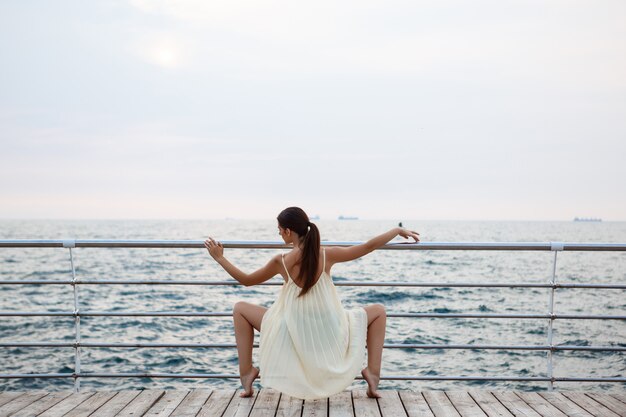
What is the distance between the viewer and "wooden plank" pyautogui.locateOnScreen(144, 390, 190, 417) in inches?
142

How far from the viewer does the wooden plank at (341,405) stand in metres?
3.61

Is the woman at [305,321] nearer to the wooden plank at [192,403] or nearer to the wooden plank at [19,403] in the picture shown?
the wooden plank at [192,403]

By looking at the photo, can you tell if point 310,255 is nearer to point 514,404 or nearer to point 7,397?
point 514,404

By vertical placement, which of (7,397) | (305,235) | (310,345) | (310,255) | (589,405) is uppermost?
(305,235)

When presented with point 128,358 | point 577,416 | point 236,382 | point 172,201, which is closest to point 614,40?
point 236,382

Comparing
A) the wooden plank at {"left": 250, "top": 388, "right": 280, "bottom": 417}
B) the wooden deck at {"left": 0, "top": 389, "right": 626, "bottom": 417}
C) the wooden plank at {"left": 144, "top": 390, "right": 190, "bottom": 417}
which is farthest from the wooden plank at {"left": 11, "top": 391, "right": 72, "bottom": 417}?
the wooden plank at {"left": 250, "top": 388, "right": 280, "bottom": 417}

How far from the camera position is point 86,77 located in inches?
1670

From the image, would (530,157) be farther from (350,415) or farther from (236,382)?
(350,415)

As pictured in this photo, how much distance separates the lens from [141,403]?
150 inches

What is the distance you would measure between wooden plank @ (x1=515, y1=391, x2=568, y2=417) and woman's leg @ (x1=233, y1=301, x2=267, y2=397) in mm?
1814

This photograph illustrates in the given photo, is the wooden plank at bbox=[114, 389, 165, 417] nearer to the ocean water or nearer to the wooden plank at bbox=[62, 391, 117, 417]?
the wooden plank at bbox=[62, 391, 117, 417]

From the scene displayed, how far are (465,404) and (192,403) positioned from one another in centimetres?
176

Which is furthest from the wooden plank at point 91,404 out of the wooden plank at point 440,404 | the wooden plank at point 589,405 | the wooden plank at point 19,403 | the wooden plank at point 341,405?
the wooden plank at point 589,405

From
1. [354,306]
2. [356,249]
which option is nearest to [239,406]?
[356,249]
